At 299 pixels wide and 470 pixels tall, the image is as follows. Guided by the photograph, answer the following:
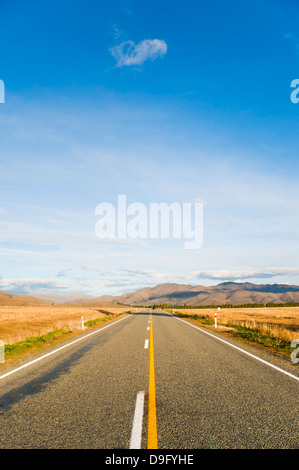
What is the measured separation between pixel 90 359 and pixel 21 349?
461 cm

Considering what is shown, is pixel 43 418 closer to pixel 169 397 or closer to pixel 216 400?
pixel 169 397

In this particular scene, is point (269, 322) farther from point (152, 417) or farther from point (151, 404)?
point (152, 417)

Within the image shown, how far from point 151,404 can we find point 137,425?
0.95 m

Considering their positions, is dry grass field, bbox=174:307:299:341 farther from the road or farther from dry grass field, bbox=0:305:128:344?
dry grass field, bbox=0:305:128:344

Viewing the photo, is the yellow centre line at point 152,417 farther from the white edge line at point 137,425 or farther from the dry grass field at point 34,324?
the dry grass field at point 34,324

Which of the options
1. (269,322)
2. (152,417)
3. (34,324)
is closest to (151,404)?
(152,417)

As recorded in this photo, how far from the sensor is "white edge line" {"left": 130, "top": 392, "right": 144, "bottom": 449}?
3.85 m

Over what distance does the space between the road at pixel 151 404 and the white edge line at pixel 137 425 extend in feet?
0.05

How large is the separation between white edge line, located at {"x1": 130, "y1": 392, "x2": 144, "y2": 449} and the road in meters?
0.01

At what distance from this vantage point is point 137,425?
4.44 meters

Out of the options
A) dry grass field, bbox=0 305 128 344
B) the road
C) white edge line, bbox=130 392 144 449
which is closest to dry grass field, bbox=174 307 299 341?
the road

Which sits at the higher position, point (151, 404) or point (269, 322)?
point (151, 404)

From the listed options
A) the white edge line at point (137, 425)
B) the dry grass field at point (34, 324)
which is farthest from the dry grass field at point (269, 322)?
the dry grass field at point (34, 324)

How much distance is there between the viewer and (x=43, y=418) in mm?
4789
